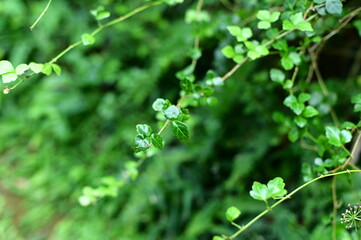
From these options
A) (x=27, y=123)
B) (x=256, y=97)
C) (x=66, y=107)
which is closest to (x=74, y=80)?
(x=66, y=107)

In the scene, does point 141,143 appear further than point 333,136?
No

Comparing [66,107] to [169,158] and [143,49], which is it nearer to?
[143,49]

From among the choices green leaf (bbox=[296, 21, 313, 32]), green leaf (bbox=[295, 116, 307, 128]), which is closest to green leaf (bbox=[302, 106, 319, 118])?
green leaf (bbox=[295, 116, 307, 128])

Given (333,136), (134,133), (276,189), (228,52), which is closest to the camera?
(276,189)

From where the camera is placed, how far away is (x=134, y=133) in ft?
7.97

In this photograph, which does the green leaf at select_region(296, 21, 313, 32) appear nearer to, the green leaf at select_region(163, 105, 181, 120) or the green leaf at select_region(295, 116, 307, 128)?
the green leaf at select_region(295, 116, 307, 128)

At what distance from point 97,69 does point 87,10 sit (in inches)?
18.2

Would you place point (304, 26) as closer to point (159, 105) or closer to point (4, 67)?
point (159, 105)

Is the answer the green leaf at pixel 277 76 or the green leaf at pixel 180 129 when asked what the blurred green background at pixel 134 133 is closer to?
the green leaf at pixel 277 76

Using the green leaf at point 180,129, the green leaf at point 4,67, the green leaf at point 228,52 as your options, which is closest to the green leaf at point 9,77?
the green leaf at point 4,67

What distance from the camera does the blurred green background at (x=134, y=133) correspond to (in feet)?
5.99

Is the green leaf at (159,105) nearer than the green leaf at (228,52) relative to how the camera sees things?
Yes

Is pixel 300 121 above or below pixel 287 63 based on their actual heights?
below

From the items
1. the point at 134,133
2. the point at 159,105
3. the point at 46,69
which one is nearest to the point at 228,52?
the point at 159,105
